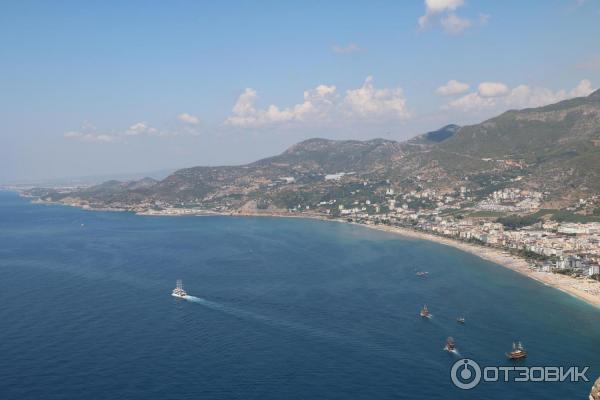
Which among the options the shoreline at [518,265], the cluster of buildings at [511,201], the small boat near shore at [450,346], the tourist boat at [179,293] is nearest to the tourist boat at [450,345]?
the small boat near shore at [450,346]

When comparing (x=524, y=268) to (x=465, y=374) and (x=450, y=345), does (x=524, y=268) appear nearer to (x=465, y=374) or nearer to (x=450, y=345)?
(x=450, y=345)

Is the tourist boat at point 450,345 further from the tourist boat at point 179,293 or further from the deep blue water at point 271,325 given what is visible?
the tourist boat at point 179,293

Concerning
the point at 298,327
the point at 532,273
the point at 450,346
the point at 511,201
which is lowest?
the point at 450,346

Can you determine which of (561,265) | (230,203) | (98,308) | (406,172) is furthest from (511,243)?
(230,203)

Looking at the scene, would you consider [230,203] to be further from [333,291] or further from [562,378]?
[562,378]
